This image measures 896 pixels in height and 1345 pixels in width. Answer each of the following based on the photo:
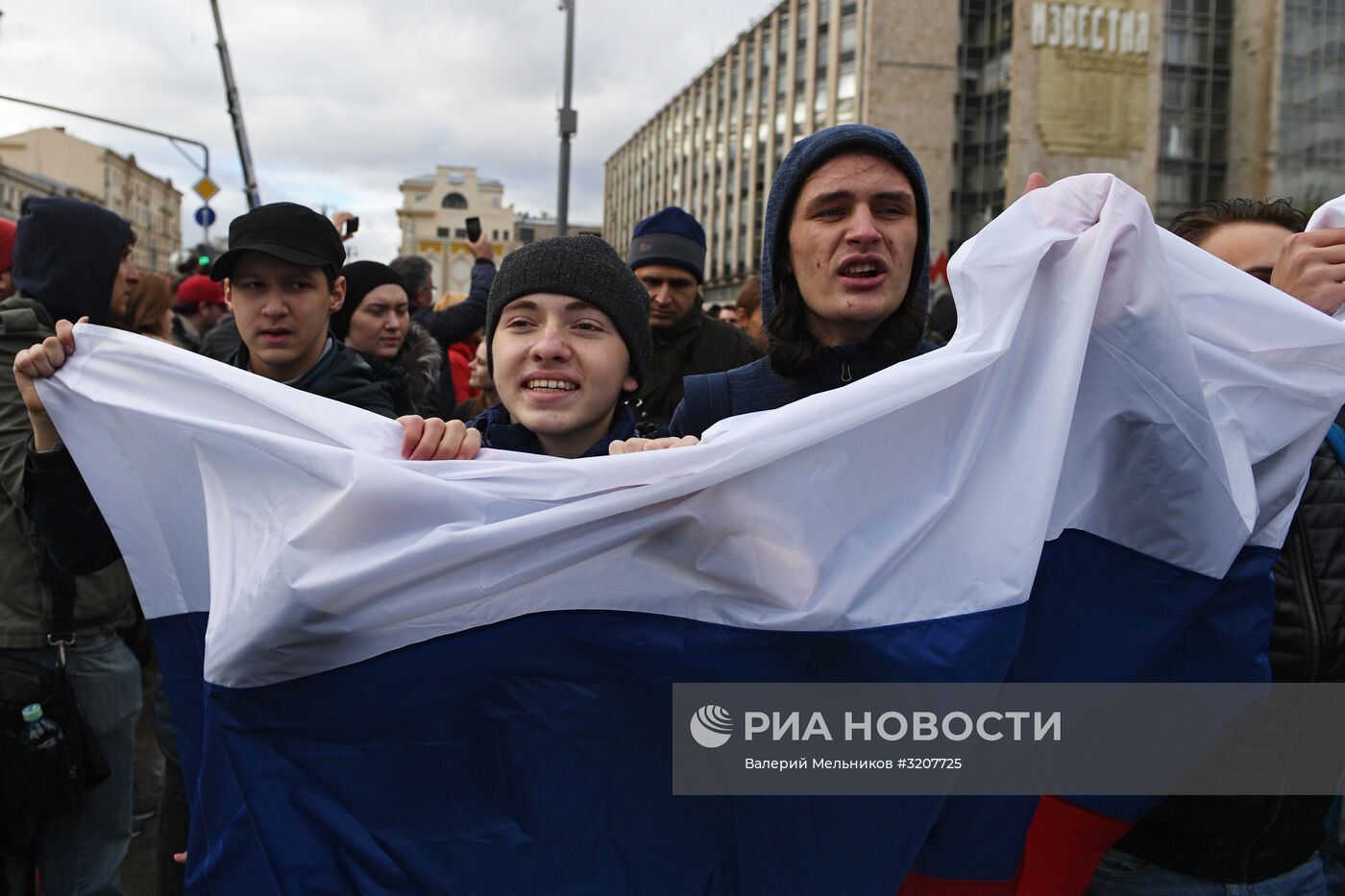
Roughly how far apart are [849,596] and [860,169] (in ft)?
3.13

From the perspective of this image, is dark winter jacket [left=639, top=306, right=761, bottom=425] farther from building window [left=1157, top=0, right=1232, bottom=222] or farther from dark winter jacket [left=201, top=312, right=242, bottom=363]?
building window [left=1157, top=0, right=1232, bottom=222]

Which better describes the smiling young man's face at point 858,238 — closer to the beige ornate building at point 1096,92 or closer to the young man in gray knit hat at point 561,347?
the young man in gray knit hat at point 561,347

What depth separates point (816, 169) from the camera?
6.63ft

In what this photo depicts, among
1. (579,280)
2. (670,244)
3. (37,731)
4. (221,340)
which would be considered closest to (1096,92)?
(670,244)

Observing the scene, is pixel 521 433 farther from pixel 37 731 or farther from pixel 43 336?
pixel 37 731

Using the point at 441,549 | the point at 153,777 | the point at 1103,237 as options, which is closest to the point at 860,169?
the point at 1103,237

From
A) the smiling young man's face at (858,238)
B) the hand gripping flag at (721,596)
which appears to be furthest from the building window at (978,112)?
the hand gripping flag at (721,596)

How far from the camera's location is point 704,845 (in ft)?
4.90

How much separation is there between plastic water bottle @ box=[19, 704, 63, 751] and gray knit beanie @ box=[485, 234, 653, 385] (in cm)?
169

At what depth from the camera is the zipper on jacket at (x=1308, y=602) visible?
66.4 inches

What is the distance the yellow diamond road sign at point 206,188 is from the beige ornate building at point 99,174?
54129mm

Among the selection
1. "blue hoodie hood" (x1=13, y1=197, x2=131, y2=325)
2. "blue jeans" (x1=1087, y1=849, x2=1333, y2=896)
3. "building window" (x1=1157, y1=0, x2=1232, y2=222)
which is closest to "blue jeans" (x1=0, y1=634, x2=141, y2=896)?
"blue hoodie hood" (x1=13, y1=197, x2=131, y2=325)

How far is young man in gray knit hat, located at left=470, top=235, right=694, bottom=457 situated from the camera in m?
1.88

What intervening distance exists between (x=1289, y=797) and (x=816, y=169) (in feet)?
4.99
